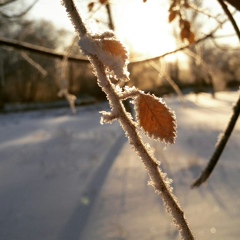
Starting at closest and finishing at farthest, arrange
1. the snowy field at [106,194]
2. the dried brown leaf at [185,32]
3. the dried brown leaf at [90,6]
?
1. the dried brown leaf at [185,32]
2. the dried brown leaf at [90,6]
3. the snowy field at [106,194]

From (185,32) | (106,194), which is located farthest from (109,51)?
(106,194)

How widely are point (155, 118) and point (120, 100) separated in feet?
0.19

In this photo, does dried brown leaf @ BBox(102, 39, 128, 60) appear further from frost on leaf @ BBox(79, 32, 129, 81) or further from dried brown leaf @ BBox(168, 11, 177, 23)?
dried brown leaf @ BBox(168, 11, 177, 23)

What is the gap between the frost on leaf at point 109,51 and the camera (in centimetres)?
29

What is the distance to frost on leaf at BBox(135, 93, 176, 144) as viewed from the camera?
32 cm

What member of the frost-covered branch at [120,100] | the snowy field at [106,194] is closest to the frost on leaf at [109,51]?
the frost-covered branch at [120,100]

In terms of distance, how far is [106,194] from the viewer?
3078 mm

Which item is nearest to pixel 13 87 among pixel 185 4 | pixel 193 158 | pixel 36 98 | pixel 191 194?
pixel 36 98

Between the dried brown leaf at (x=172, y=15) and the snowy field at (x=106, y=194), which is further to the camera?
the snowy field at (x=106, y=194)

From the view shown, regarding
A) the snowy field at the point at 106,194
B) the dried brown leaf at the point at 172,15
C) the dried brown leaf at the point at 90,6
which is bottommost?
the snowy field at the point at 106,194

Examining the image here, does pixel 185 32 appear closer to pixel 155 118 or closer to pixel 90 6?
pixel 90 6

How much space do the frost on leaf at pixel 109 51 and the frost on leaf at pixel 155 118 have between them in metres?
0.03

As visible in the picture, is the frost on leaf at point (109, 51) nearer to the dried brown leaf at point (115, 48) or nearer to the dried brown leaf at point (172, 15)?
the dried brown leaf at point (115, 48)

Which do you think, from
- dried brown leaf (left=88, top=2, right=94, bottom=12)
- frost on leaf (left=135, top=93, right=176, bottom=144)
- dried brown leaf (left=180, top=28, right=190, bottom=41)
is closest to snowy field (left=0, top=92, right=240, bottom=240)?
dried brown leaf (left=180, top=28, right=190, bottom=41)
